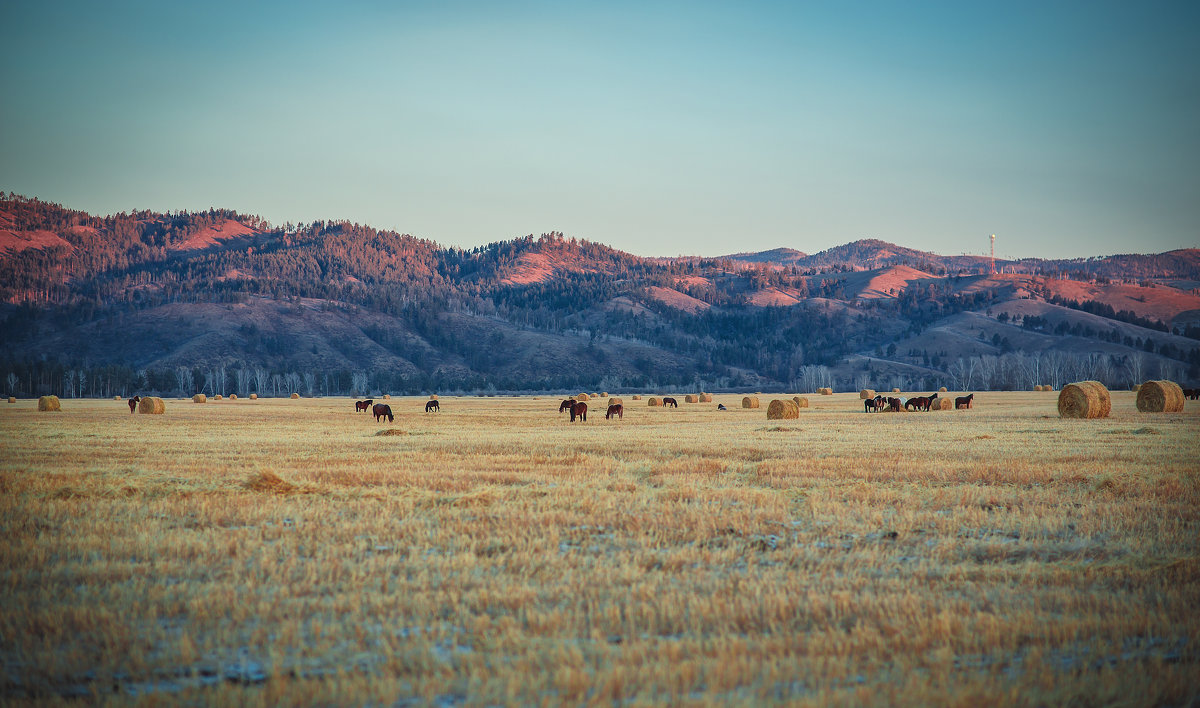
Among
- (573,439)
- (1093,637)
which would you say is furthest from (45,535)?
(573,439)

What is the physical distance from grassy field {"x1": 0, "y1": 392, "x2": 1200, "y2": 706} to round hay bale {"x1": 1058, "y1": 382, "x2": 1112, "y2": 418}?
73.0 feet

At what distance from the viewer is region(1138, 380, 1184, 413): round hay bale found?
41.1 metres

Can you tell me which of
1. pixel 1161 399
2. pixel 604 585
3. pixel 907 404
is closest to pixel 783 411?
pixel 907 404

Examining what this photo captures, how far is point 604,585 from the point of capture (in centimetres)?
895

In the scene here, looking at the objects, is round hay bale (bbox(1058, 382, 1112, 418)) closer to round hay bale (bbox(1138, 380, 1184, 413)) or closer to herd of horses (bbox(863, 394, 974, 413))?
round hay bale (bbox(1138, 380, 1184, 413))

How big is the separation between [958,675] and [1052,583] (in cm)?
363

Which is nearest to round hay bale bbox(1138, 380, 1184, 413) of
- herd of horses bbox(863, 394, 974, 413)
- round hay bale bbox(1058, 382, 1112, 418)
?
round hay bale bbox(1058, 382, 1112, 418)

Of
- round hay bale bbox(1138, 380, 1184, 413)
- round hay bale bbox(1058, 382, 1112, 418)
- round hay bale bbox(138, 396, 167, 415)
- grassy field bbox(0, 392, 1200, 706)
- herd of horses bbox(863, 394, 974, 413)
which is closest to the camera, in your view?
grassy field bbox(0, 392, 1200, 706)

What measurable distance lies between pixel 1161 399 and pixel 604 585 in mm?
43520

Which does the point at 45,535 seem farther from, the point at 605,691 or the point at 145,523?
the point at 605,691

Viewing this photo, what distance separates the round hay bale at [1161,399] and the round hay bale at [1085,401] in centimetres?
423

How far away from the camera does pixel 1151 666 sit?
641 centimetres

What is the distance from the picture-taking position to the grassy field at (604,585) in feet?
20.5

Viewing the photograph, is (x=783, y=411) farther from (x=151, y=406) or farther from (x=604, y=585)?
(x=151, y=406)
